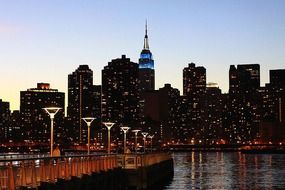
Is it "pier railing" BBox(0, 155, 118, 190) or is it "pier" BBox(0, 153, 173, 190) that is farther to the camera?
"pier" BBox(0, 153, 173, 190)

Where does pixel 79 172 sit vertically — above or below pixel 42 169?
below

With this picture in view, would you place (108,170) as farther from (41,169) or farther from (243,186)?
(243,186)

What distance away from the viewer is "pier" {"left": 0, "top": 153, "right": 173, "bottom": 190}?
27023 mm

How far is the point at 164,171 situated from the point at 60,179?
2077 inches

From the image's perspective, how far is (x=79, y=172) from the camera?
124ft

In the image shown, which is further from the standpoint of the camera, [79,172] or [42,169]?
[79,172]

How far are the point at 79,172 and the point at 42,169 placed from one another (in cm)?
763

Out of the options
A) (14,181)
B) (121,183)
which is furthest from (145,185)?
(14,181)

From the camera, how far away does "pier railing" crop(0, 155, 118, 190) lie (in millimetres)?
25716

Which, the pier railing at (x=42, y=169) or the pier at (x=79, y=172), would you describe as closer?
the pier railing at (x=42, y=169)

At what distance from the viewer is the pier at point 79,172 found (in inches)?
1064

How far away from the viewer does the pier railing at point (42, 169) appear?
25.7m

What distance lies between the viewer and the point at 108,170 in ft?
153

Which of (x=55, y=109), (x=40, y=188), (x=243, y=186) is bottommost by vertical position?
(x=243, y=186)
